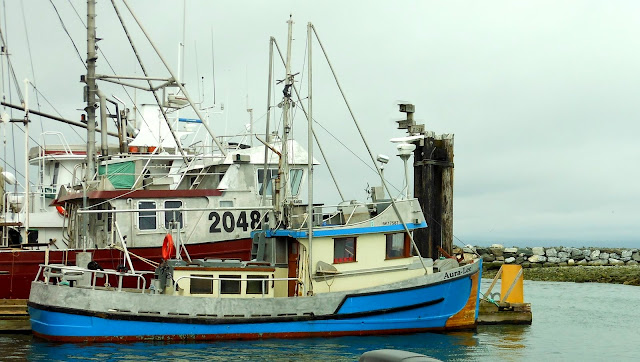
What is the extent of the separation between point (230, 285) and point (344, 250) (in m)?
3.02

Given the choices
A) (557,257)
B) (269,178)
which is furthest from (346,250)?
(557,257)

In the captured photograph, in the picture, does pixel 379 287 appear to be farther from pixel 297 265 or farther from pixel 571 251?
pixel 571 251

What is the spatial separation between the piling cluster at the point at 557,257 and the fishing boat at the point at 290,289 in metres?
28.9

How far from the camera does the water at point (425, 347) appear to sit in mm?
19047

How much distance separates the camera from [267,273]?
21297 mm

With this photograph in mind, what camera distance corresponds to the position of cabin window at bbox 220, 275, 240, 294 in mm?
21047

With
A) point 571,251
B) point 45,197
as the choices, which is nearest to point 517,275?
point 45,197

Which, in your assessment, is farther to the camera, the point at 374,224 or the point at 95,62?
the point at 95,62

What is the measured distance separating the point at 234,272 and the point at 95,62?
8.95 metres

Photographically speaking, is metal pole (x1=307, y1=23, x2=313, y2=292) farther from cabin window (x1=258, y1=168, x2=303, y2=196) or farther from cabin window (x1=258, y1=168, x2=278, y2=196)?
cabin window (x1=258, y1=168, x2=278, y2=196)

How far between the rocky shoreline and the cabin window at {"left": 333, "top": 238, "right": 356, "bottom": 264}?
24.1 metres

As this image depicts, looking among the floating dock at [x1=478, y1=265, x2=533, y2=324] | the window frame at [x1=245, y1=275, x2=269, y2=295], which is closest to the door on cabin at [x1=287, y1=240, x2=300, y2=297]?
the window frame at [x1=245, y1=275, x2=269, y2=295]

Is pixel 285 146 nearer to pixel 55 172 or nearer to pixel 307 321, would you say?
pixel 307 321

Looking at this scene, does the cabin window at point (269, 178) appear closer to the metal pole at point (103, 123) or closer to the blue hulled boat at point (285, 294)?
the blue hulled boat at point (285, 294)
